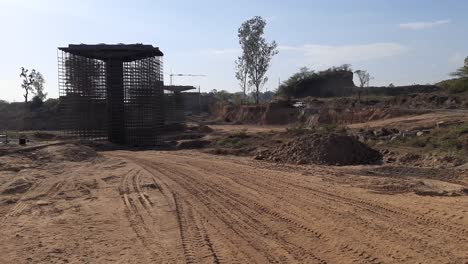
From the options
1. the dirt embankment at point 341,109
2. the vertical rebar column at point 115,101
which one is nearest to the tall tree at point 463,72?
the dirt embankment at point 341,109

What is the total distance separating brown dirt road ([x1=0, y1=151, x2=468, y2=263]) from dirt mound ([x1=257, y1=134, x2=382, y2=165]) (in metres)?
4.54

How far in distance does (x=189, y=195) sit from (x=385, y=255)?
18.2ft

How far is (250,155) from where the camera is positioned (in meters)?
22.5

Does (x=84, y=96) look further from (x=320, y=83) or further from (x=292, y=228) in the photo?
(x=320, y=83)

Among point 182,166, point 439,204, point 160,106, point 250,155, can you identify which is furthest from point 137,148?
point 439,204

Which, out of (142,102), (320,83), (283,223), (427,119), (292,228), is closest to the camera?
(292,228)

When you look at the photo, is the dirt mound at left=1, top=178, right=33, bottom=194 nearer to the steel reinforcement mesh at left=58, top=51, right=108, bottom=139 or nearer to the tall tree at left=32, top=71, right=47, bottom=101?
the steel reinforcement mesh at left=58, top=51, right=108, bottom=139

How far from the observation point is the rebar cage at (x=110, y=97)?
98.2 feet

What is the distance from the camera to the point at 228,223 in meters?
8.20

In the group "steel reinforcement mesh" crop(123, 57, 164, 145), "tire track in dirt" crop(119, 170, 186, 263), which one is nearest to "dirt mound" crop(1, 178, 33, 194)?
"tire track in dirt" crop(119, 170, 186, 263)

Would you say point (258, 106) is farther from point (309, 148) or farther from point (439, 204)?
point (439, 204)

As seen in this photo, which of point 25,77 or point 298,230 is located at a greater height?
point 25,77

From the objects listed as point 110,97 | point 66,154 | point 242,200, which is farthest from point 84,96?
point 242,200

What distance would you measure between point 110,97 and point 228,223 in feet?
75.5
